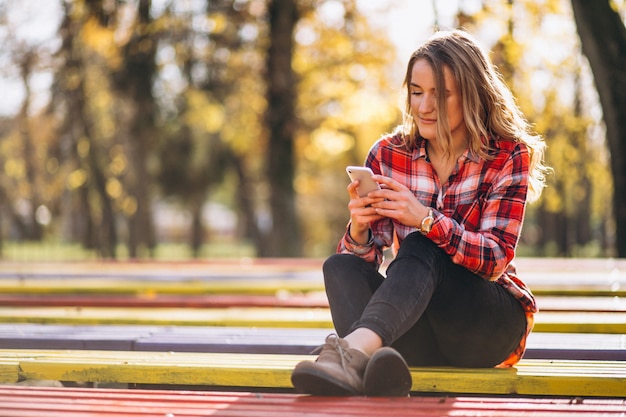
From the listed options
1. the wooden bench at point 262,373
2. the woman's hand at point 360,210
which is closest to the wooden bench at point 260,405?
the wooden bench at point 262,373

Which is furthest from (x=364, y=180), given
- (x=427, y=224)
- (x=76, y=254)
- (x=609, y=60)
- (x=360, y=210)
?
(x=76, y=254)

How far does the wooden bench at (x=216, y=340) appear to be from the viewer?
3438 millimetres

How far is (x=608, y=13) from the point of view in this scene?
732 cm

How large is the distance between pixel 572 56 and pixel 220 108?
7.75m

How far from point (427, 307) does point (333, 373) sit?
1.77 ft

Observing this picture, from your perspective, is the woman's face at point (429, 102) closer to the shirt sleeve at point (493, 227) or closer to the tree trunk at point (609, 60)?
the shirt sleeve at point (493, 227)

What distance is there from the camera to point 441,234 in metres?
2.83

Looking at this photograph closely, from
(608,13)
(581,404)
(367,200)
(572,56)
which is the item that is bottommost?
(581,404)

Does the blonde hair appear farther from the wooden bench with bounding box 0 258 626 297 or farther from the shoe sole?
the wooden bench with bounding box 0 258 626 297

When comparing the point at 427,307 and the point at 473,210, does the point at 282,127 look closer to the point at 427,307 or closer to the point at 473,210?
the point at 473,210

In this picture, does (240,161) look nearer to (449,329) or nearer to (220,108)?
(220,108)

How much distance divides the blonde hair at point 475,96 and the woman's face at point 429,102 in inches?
0.8

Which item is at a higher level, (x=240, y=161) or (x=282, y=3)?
(x=282, y=3)

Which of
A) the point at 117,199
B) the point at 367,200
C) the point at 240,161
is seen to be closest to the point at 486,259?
the point at 367,200
